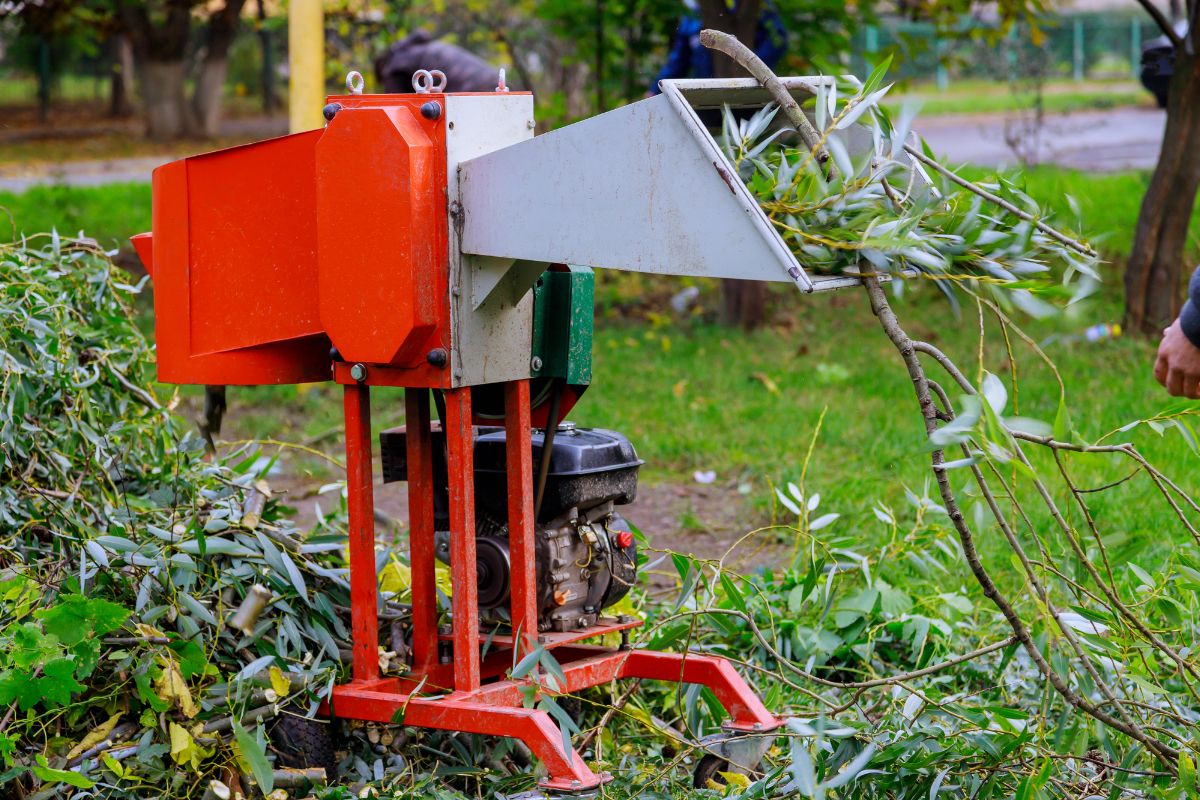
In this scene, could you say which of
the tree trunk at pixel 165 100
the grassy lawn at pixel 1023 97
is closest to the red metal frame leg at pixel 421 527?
the grassy lawn at pixel 1023 97

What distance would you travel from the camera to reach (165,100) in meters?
21.3

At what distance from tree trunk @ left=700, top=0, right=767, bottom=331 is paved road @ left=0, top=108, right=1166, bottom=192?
574cm

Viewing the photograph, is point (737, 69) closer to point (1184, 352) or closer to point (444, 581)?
point (444, 581)

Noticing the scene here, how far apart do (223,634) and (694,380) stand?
4.49m

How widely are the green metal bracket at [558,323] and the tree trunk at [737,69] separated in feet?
14.4

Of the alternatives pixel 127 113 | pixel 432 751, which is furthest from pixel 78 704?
pixel 127 113

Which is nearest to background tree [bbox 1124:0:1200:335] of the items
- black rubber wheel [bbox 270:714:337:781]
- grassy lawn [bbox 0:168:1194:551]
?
grassy lawn [bbox 0:168:1194:551]

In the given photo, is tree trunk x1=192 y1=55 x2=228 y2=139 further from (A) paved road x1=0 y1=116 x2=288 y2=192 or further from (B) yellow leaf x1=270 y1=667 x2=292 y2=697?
(B) yellow leaf x1=270 y1=667 x2=292 y2=697

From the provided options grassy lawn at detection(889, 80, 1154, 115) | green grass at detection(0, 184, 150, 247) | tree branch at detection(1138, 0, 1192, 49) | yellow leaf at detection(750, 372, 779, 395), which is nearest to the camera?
yellow leaf at detection(750, 372, 779, 395)

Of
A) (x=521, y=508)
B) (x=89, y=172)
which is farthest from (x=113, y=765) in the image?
(x=89, y=172)

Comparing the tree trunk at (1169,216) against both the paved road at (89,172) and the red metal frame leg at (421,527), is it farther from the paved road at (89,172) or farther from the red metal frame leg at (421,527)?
the paved road at (89,172)

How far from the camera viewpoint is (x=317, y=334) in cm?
310

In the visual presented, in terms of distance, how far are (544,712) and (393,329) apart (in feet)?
2.86

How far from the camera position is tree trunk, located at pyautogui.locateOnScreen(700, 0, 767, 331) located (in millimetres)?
7949
